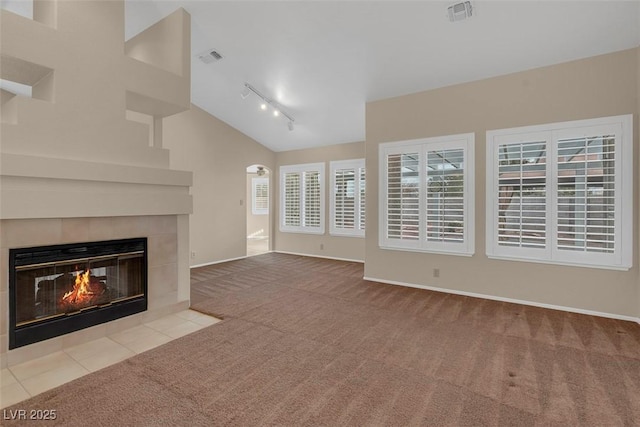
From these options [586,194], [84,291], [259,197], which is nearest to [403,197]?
[586,194]

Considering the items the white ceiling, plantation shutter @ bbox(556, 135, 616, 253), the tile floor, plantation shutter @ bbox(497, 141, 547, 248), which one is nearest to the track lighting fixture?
the white ceiling

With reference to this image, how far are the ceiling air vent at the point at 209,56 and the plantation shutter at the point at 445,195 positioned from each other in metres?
3.49

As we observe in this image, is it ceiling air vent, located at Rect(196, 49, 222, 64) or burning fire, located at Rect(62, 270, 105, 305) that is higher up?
ceiling air vent, located at Rect(196, 49, 222, 64)

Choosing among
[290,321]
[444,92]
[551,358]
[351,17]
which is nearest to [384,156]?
[444,92]

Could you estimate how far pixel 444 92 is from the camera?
14.5 ft

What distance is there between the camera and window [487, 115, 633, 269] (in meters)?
3.40

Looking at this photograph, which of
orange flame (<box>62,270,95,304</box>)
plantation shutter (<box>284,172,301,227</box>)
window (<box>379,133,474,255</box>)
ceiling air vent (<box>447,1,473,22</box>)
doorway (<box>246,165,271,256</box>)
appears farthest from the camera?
doorway (<box>246,165,271,256</box>)

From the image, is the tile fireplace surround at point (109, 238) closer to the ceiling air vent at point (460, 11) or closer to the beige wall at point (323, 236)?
the ceiling air vent at point (460, 11)

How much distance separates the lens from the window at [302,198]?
24.3 ft

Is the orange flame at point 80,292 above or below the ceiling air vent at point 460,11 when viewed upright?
below

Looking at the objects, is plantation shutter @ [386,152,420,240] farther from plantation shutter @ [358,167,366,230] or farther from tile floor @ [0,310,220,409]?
tile floor @ [0,310,220,409]

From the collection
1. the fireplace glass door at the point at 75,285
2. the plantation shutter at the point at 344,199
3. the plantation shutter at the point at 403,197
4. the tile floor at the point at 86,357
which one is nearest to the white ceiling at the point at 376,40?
the plantation shutter at the point at 403,197

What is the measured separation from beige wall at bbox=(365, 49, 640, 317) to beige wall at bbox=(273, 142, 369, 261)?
1.74m

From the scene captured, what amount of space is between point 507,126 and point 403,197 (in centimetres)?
168
